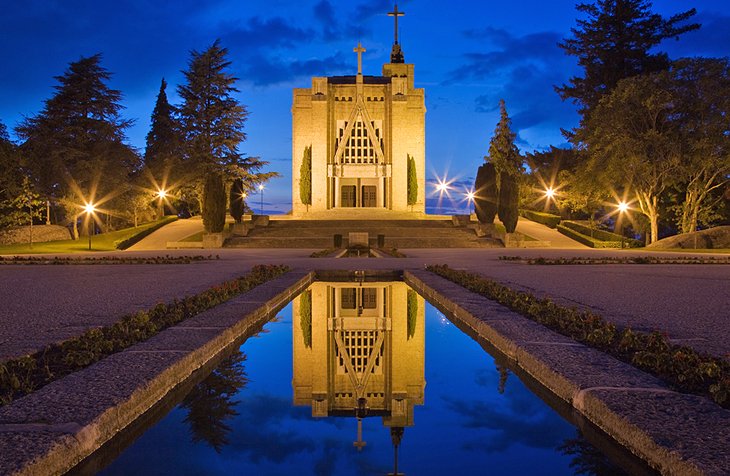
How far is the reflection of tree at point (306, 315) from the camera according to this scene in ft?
21.5

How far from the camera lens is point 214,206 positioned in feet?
96.9

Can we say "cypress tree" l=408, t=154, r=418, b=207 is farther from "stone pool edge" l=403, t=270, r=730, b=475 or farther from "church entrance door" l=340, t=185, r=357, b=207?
"stone pool edge" l=403, t=270, r=730, b=475

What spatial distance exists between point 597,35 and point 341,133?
19559mm

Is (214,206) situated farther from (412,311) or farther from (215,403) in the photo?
(215,403)

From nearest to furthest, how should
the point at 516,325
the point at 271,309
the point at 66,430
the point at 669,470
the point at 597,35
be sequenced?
the point at 669,470, the point at 66,430, the point at 516,325, the point at 271,309, the point at 597,35

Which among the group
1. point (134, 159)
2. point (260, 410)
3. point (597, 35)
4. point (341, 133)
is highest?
point (597, 35)

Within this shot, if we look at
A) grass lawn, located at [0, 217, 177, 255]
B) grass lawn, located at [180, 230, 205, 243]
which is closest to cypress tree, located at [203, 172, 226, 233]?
grass lawn, located at [180, 230, 205, 243]

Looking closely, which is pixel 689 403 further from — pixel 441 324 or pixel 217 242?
pixel 217 242

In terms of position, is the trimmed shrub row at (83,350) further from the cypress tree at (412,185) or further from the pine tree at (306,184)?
the cypress tree at (412,185)

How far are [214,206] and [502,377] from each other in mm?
26200

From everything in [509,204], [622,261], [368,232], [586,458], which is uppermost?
[509,204]

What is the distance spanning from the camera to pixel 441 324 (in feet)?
25.2

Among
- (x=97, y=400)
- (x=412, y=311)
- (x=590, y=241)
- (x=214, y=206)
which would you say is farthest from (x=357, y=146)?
(x=97, y=400)

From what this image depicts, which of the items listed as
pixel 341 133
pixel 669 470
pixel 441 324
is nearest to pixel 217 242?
pixel 341 133
